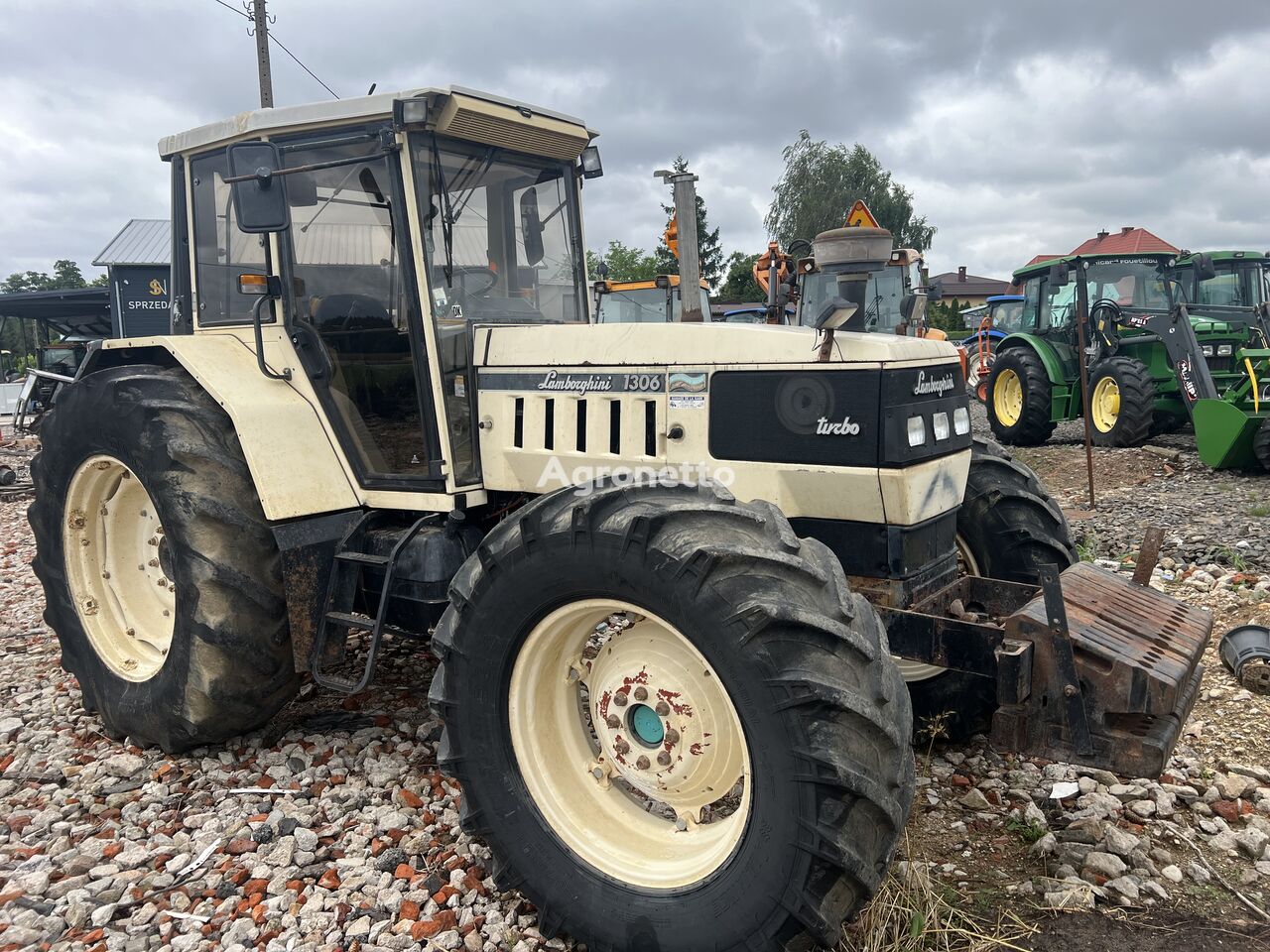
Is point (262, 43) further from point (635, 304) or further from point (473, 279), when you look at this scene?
point (473, 279)

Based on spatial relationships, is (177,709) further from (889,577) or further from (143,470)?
(889,577)

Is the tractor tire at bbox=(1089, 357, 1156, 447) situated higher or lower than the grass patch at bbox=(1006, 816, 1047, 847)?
higher

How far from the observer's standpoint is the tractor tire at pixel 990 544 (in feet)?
12.3

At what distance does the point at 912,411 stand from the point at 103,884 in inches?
117

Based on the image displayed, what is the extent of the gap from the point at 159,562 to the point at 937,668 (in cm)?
336

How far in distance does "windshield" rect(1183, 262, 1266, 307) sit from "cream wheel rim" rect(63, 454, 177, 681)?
Answer: 13.9 m

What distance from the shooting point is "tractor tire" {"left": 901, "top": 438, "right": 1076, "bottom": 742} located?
3.76m

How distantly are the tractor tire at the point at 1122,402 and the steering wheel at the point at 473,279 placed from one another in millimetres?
8766

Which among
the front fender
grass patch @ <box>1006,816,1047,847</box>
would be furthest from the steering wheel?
grass patch @ <box>1006,816,1047,847</box>

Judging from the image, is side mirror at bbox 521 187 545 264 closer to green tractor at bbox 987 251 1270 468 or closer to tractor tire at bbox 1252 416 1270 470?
green tractor at bbox 987 251 1270 468

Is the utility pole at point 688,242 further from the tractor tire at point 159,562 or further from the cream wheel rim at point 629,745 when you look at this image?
the tractor tire at point 159,562

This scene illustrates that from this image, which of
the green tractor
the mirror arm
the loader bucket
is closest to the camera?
the mirror arm

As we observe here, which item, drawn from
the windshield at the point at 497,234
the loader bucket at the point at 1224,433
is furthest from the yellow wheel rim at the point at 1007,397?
the windshield at the point at 497,234

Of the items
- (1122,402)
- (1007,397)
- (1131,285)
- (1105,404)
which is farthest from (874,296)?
(1122,402)
